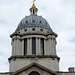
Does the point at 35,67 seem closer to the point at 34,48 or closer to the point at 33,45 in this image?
the point at 34,48

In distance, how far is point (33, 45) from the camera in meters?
58.7

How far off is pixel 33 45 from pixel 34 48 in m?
0.82

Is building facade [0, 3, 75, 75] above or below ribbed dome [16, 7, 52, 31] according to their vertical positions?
below

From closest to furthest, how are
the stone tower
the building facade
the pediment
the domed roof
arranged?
the pediment < the building facade < the stone tower < the domed roof

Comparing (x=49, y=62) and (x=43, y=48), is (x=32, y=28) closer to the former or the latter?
(x=43, y=48)

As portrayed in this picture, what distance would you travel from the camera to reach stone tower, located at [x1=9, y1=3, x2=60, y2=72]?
183 feet

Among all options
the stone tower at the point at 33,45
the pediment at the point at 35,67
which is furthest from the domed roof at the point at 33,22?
the pediment at the point at 35,67

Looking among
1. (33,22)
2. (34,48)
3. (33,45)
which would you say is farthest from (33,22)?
(34,48)

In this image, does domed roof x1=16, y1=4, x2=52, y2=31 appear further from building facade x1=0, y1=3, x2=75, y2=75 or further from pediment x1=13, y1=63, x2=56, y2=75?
pediment x1=13, y1=63, x2=56, y2=75

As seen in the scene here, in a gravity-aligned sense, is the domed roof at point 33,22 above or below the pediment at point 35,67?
above

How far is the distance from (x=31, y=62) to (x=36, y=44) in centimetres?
548

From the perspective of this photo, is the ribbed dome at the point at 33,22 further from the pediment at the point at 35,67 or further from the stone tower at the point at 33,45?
the pediment at the point at 35,67

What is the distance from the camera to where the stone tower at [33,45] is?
5566 cm

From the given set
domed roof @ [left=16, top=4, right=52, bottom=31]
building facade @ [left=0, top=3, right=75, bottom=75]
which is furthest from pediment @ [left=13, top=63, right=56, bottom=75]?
domed roof @ [left=16, top=4, right=52, bottom=31]
